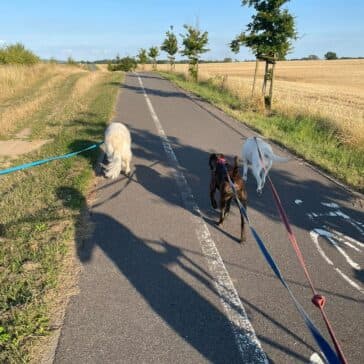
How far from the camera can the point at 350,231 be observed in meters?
5.19

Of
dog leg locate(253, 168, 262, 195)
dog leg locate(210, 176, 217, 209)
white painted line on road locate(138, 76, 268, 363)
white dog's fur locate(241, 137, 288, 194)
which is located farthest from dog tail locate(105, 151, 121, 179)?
dog leg locate(253, 168, 262, 195)

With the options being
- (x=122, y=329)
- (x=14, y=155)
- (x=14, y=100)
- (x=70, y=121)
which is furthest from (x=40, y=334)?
(x=14, y=100)

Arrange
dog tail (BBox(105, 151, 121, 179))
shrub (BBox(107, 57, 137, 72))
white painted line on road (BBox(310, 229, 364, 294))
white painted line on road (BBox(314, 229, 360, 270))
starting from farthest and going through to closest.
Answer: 1. shrub (BBox(107, 57, 137, 72))
2. dog tail (BBox(105, 151, 121, 179))
3. white painted line on road (BBox(314, 229, 360, 270))
4. white painted line on road (BBox(310, 229, 364, 294))

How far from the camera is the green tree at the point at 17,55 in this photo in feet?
122

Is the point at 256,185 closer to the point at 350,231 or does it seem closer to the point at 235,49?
the point at 350,231

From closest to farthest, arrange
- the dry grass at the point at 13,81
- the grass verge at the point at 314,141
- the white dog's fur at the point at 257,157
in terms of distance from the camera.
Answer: the white dog's fur at the point at 257,157
the grass verge at the point at 314,141
the dry grass at the point at 13,81

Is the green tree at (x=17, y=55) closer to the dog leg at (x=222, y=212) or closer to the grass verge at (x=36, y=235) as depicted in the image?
the grass verge at (x=36, y=235)

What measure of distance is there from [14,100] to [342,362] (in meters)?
21.0

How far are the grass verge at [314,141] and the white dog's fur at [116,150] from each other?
4.25 metres

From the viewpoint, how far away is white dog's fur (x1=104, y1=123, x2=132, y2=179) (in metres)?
6.94

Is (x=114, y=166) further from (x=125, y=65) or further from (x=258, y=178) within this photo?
(x=125, y=65)

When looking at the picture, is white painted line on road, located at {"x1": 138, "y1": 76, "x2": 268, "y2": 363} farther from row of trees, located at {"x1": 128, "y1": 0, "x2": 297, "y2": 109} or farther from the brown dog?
row of trees, located at {"x1": 128, "y1": 0, "x2": 297, "y2": 109}

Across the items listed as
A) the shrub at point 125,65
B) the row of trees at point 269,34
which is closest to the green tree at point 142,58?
the shrub at point 125,65

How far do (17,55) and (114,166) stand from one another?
122 ft
